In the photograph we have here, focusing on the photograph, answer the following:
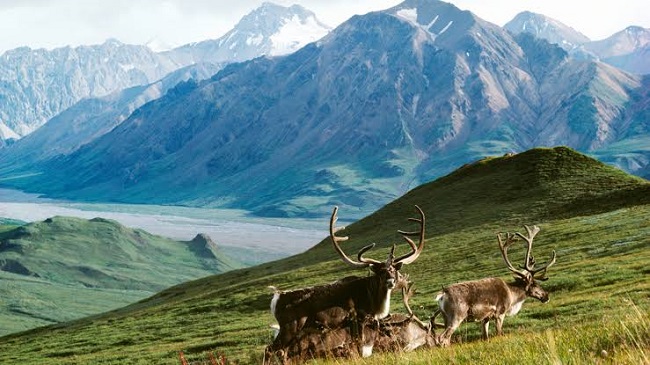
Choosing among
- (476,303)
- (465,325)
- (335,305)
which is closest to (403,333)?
(476,303)

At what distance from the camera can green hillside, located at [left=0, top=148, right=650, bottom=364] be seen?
448 inches

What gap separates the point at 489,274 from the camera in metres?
42.4

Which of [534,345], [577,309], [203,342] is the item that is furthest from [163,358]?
[534,345]

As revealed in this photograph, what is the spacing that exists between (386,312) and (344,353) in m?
1.44

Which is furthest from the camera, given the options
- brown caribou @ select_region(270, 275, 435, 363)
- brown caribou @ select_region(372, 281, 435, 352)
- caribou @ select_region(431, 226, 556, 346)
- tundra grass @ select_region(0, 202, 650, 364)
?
caribou @ select_region(431, 226, 556, 346)

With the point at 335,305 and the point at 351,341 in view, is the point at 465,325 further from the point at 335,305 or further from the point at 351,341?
the point at 335,305

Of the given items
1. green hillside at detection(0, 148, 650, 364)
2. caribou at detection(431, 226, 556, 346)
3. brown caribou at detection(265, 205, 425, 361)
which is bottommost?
green hillside at detection(0, 148, 650, 364)

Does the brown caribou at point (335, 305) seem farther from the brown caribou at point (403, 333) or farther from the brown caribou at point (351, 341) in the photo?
the brown caribou at point (403, 333)

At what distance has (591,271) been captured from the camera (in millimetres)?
34906

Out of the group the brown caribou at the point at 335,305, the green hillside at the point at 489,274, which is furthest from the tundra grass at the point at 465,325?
the brown caribou at the point at 335,305

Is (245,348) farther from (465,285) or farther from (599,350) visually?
(599,350)

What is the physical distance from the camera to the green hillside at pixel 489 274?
11.4 metres

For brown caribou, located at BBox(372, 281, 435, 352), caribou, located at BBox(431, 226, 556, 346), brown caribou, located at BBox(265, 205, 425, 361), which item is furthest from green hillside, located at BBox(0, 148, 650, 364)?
brown caribou, located at BBox(265, 205, 425, 361)

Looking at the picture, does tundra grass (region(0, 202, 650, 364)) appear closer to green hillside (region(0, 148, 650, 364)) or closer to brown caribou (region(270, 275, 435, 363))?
green hillside (region(0, 148, 650, 364))
